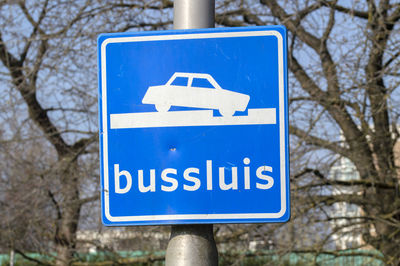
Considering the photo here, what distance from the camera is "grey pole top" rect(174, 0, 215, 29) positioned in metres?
2.18

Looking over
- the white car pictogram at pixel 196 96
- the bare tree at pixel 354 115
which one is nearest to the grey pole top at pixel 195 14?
the white car pictogram at pixel 196 96

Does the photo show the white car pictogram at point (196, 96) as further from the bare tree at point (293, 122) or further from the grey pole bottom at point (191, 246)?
the bare tree at point (293, 122)

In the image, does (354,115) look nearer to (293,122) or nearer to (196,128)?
(293,122)

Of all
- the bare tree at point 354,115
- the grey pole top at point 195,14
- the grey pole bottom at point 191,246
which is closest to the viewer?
the grey pole bottom at point 191,246

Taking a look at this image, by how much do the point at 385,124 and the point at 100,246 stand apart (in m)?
3.57

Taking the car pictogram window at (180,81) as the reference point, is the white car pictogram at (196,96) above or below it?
below

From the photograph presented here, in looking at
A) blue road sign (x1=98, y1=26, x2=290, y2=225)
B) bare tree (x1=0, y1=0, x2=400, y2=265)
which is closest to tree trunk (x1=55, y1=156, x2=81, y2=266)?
bare tree (x1=0, y1=0, x2=400, y2=265)

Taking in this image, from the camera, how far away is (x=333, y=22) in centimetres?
662

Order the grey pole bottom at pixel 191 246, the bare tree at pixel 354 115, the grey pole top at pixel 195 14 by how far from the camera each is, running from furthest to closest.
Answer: the bare tree at pixel 354 115
the grey pole top at pixel 195 14
the grey pole bottom at pixel 191 246

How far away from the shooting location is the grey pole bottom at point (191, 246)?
2.05 metres

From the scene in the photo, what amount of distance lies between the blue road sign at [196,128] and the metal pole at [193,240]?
5 centimetres

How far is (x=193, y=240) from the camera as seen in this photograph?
A: 2.06 meters

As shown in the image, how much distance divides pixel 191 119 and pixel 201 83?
0.40 ft

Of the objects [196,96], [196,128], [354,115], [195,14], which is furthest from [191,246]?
[354,115]
